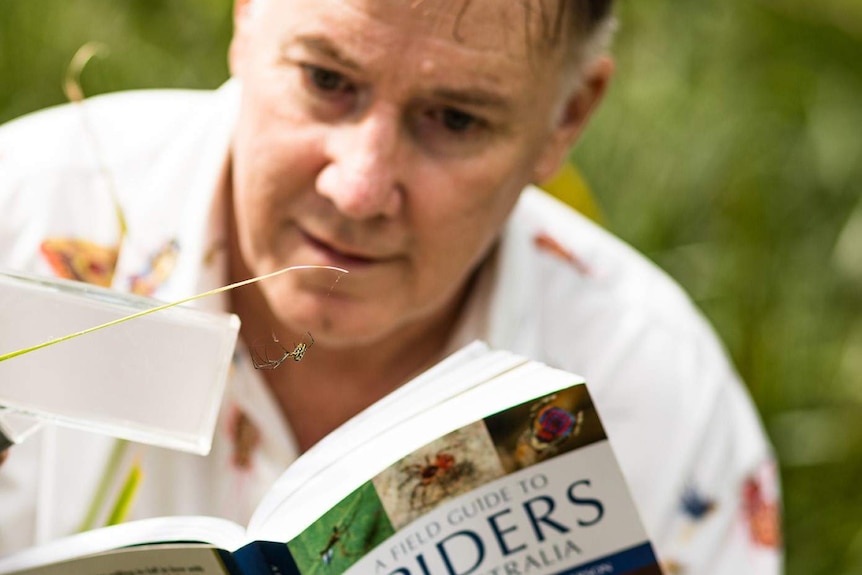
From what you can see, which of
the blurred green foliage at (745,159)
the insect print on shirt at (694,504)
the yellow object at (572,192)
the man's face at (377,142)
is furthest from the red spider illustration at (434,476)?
the blurred green foliage at (745,159)

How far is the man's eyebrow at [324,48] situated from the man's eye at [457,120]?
97mm

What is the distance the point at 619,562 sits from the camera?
733 millimetres

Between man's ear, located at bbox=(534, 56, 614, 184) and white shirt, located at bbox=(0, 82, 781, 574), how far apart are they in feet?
0.58

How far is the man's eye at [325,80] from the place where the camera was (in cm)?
88

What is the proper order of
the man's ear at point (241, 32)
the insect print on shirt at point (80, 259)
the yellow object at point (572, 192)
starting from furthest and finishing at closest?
the yellow object at point (572, 192)
the insect print on shirt at point (80, 259)
the man's ear at point (241, 32)

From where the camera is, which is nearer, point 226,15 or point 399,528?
point 399,528

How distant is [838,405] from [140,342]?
158 centimetres

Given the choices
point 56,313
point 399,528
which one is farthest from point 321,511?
point 56,313

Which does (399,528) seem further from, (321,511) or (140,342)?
(140,342)

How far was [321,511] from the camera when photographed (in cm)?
64

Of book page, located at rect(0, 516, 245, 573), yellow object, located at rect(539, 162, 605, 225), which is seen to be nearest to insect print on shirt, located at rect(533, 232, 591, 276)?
yellow object, located at rect(539, 162, 605, 225)

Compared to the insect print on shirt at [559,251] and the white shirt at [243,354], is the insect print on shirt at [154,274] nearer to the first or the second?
the white shirt at [243,354]

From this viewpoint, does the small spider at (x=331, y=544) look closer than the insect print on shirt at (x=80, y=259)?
Yes

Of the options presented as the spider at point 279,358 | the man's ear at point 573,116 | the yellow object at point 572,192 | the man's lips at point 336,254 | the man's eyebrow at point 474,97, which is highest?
the yellow object at point 572,192
